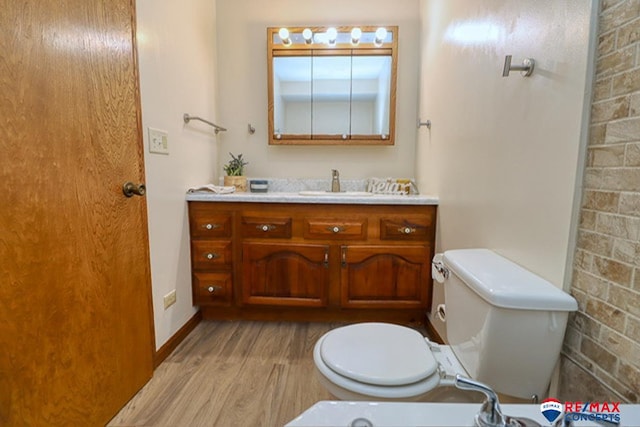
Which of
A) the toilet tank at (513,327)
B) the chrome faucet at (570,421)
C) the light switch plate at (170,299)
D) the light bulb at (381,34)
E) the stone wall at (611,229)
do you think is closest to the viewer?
the chrome faucet at (570,421)

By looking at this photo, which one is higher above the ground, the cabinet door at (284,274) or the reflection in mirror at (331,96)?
the reflection in mirror at (331,96)

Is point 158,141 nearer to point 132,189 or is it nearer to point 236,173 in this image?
point 132,189

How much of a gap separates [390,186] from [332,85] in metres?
0.85

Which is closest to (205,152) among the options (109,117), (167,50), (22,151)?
(167,50)

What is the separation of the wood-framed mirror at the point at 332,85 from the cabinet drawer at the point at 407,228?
2.31ft

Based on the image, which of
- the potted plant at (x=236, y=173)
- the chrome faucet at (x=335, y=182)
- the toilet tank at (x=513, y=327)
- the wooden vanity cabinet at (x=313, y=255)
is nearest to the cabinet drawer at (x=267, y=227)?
the wooden vanity cabinet at (x=313, y=255)

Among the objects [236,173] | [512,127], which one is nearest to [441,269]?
[512,127]

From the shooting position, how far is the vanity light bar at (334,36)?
2.26m

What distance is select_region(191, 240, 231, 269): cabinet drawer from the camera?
2.00m

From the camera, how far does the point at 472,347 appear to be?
94cm

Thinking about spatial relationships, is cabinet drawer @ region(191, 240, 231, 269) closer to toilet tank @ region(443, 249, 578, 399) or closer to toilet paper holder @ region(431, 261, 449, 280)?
toilet paper holder @ region(431, 261, 449, 280)

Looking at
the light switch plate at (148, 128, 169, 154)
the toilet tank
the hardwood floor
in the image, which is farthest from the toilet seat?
the light switch plate at (148, 128, 169, 154)

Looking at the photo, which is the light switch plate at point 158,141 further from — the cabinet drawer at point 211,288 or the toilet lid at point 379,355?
the toilet lid at point 379,355

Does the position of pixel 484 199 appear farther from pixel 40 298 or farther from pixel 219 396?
pixel 40 298
